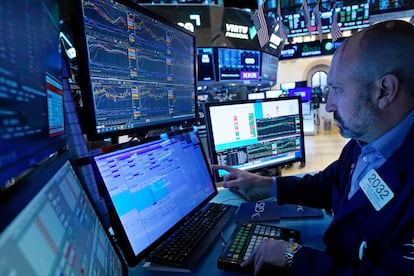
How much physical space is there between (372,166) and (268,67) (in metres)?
4.49

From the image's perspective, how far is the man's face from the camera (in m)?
0.93

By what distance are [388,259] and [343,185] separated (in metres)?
0.43

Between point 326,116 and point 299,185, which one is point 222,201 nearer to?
point 299,185

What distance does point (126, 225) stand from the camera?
0.73 metres

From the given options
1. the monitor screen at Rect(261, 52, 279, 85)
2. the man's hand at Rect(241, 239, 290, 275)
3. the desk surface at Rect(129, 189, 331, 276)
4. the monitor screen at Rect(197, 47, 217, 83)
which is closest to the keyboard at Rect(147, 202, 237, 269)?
the desk surface at Rect(129, 189, 331, 276)

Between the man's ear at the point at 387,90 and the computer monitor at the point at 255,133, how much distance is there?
0.64 meters

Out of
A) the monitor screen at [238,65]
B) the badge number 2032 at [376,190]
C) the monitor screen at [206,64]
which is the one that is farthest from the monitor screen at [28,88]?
the monitor screen at [238,65]

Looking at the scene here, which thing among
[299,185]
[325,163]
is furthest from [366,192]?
[325,163]

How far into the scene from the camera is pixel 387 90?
0.88 m

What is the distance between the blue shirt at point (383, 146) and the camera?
0.89m

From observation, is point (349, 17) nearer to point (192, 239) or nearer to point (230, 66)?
point (230, 66)

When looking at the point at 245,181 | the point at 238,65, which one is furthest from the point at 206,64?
the point at 245,181

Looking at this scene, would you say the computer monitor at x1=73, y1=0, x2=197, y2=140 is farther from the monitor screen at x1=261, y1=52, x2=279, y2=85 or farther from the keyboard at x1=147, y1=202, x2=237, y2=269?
the monitor screen at x1=261, y1=52, x2=279, y2=85

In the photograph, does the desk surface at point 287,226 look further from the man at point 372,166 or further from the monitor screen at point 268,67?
the monitor screen at point 268,67
